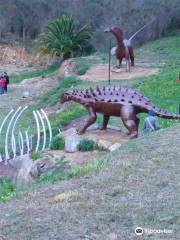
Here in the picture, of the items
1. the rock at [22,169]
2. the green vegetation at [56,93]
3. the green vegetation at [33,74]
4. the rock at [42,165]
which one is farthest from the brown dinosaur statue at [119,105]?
the green vegetation at [33,74]

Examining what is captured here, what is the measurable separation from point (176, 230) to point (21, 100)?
20706mm

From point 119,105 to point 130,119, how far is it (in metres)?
0.40

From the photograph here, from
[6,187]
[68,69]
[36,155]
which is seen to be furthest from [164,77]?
[6,187]

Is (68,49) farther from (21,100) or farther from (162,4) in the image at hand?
(21,100)

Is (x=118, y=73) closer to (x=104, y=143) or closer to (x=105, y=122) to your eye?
(x=105, y=122)

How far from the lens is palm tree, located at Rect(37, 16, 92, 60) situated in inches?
1458

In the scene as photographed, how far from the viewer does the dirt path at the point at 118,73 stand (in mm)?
26547

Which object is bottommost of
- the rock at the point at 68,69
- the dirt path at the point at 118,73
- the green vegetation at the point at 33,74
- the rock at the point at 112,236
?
the green vegetation at the point at 33,74

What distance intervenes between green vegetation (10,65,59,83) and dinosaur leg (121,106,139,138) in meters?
20.1

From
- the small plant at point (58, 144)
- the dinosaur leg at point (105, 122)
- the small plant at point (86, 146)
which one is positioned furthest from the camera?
the dinosaur leg at point (105, 122)

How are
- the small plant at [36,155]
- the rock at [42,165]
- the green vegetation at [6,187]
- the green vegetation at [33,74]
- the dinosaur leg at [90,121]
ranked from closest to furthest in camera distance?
the green vegetation at [6,187], the rock at [42,165], the small plant at [36,155], the dinosaur leg at [90,121], the green vegetation at [33,74]

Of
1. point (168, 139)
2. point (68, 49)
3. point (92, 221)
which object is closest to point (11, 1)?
point (68, 49)

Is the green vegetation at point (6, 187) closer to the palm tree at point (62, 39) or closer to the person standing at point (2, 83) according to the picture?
the person standing at point (2, 83)

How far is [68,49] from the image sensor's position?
37.3m
